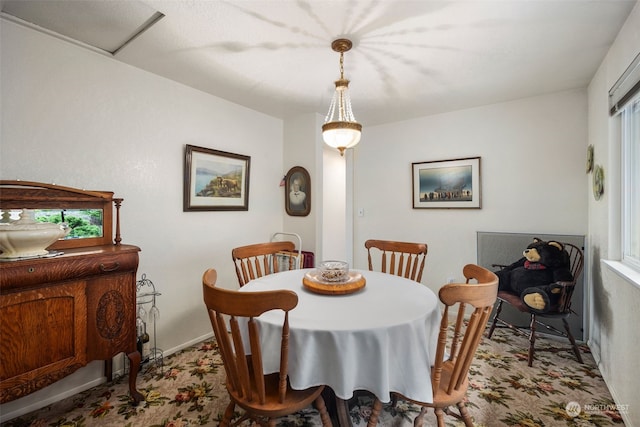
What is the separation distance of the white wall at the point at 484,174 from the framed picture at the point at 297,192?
100 centimetres

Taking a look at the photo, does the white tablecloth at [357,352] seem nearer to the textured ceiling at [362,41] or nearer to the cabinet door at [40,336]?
the cabinet door at [40,336]

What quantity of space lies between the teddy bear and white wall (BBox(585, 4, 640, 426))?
250 mm

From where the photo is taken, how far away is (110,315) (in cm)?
177

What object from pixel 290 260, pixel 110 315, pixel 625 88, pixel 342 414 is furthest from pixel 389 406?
pixel 625 88

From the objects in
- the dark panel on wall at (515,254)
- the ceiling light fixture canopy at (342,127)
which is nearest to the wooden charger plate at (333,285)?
the ceiling light fixture canopy at (342,127)

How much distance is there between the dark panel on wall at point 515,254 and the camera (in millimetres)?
2736

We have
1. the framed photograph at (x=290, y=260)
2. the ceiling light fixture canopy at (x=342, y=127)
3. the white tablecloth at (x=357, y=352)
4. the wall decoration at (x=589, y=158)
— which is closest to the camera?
the white tablecloth at (x=357, y=352)

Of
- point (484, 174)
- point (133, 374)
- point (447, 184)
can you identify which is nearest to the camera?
point (133, 374)

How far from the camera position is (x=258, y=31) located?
→ 6.00 feet

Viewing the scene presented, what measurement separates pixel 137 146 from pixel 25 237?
1.09 m

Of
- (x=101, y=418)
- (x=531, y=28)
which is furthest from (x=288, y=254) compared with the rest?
(x=531, y=28)

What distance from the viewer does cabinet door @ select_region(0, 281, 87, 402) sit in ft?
4.58

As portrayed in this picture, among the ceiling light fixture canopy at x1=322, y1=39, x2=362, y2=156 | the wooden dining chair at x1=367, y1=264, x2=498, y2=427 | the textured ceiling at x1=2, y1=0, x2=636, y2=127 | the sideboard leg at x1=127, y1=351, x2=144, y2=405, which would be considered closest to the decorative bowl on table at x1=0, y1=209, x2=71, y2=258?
the sideboard leg at x1=127, y1=351, x2=144, y2=405

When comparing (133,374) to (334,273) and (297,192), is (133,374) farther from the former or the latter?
(297,192)
